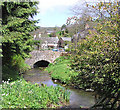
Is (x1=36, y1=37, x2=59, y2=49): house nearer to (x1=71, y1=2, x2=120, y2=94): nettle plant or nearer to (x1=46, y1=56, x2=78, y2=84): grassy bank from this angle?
(x1=46, y1=56, x2=78, y2=84): grassy bank

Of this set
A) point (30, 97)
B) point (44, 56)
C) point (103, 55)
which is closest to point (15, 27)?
point (30, 97)

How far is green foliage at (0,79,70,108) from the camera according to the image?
26.4 ft

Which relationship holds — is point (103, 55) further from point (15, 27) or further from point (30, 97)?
point (15, 27)

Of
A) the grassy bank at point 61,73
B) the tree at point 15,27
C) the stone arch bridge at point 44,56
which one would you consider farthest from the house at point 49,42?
the tree at point 15,27

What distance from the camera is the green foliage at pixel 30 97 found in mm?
8047

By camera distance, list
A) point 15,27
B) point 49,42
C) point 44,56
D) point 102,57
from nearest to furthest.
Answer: point 102,57, point 15,27, point 44,56, point 49,42

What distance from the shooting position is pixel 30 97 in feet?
27.6

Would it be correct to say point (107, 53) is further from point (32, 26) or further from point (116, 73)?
point (32, 26)

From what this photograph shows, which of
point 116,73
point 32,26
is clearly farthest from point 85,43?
point 32,26

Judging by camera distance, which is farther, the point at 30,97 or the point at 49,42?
the point at 49,42

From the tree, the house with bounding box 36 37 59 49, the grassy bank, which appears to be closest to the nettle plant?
the grassy bank

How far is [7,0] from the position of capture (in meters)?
9.47

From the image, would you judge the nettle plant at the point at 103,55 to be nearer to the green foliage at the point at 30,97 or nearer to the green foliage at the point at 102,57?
the green foliage at the point at 102,57

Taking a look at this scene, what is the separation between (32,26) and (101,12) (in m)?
9.70
